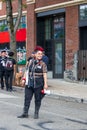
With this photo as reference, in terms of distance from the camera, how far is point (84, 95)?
57.0ft

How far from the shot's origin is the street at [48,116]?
1048 centimetres

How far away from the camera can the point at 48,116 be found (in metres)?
12.2

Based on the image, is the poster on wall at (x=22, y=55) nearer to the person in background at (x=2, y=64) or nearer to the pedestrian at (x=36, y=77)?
the person in background at (x=2, y=64)

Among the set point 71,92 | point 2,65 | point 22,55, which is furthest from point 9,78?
point 22,55

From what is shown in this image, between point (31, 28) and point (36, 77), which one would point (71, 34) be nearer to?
point (31, 28)

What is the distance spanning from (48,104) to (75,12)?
9452 millimetres

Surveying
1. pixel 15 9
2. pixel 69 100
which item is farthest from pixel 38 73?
pixel 15 9

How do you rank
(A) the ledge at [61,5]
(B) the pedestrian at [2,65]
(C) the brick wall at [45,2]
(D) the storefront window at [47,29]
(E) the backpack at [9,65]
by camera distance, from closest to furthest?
(E) the backpack at [9,65]
(B) the pedestrian at [2,65]
(A) the ledge at [61,5]
(C) the brick wall at [45,2]
(D) the storefront window at [47,29]

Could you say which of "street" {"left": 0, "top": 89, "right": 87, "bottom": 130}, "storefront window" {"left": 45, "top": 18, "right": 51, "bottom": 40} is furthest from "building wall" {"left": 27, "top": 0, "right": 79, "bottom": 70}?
"street" {"left": 0, "top": 89, "right": 87, "bottom": 130}

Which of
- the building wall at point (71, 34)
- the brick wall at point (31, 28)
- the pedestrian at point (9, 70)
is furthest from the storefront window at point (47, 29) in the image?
the pedestrian at point (9, 70)

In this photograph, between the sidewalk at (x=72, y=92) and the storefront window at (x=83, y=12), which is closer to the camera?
the sidewalk at (x=72, y=92)

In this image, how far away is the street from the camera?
412 inches

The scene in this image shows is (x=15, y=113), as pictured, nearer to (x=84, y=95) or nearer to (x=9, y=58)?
(x=84, y=95)

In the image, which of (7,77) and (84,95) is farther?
(7,77)
